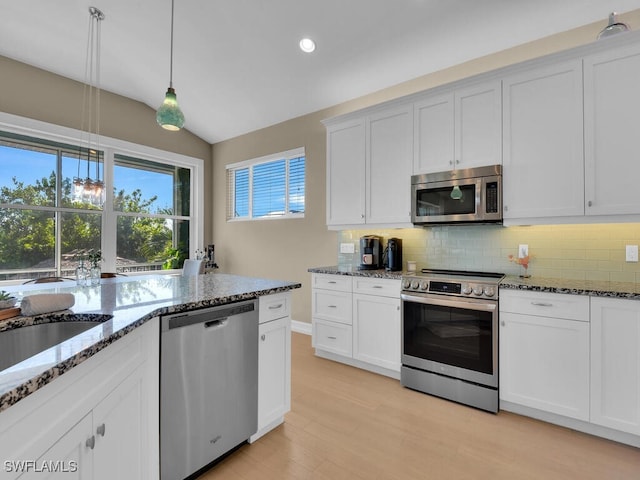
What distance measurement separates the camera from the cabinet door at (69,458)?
766mm

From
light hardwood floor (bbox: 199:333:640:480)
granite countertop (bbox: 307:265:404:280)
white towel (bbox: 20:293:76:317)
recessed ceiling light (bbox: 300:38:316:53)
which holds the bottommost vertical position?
light hardwood floor (bbox: 199:333:640:480)

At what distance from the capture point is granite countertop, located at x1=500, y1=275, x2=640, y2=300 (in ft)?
6.41

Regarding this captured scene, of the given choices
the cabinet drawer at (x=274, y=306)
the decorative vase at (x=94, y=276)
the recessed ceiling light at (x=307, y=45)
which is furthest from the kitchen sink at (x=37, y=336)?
the recessed ceiling light at (x=307, y=45)

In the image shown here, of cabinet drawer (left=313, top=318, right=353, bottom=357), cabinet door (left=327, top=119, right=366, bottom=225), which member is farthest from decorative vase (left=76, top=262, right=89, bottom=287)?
cabinet door (left=327, top=119, right=366, bottom=225)

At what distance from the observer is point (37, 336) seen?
129 cm

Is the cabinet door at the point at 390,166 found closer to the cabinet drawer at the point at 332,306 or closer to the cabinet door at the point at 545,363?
the cabinet drawer at the point at 332,306

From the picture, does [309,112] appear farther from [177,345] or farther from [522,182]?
[177,345]

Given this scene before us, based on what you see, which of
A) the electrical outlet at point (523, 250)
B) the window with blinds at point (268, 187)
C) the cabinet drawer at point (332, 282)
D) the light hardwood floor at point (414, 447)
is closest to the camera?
the light hardwood floor at point (414, 447)

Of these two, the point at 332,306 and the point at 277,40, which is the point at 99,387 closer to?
the point at 332,306

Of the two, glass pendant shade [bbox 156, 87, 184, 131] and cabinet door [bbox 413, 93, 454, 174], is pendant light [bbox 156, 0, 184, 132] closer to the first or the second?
glass pendant shade [bbox 156, 87, 184, 131]

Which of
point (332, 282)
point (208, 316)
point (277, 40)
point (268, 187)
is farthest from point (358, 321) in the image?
point (277, 40)

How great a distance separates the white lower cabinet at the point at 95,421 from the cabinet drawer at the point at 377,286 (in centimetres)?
199

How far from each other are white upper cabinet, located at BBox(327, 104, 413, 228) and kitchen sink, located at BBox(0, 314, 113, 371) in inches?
99.2

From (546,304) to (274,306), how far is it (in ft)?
6.10
